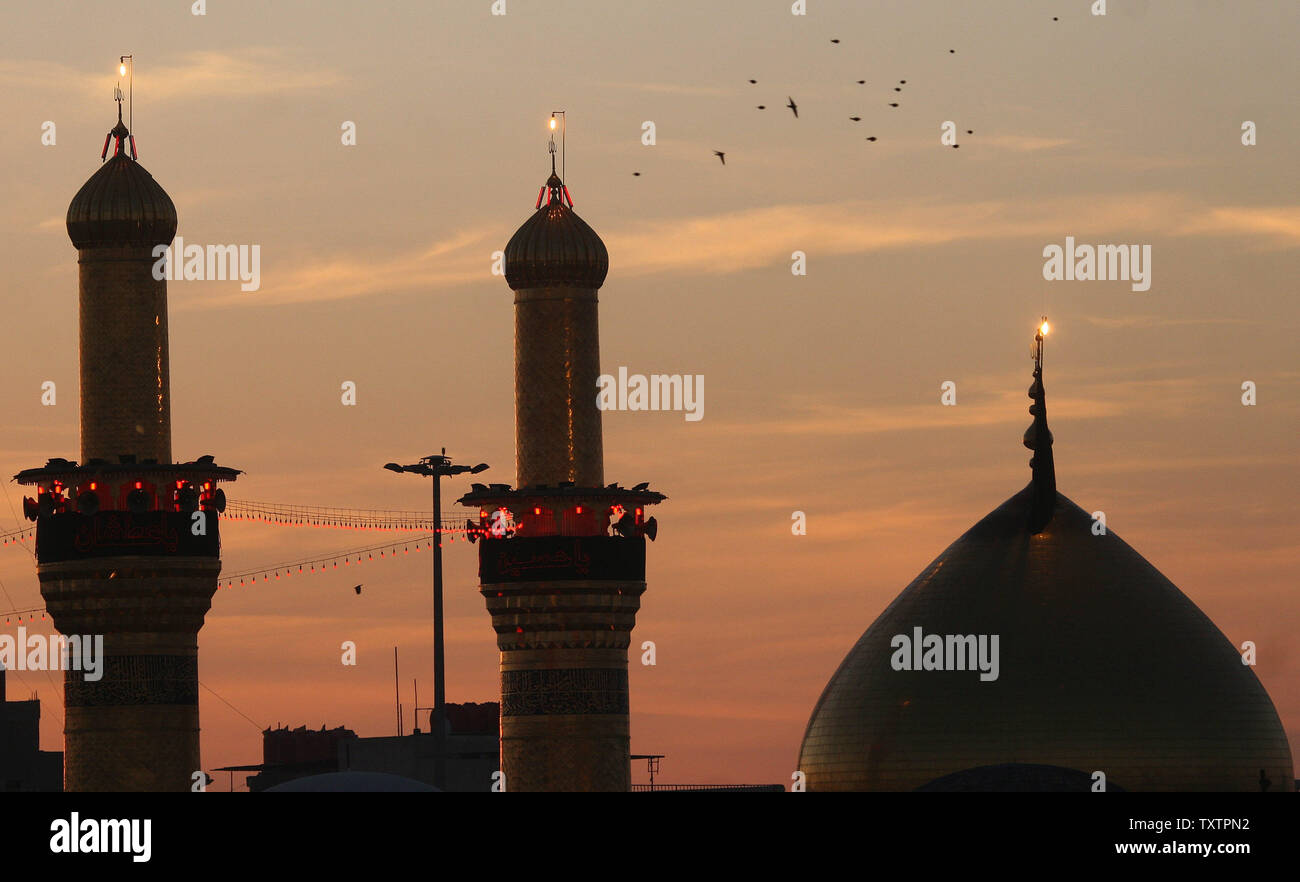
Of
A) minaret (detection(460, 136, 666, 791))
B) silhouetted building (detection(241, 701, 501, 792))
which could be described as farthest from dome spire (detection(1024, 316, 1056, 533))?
silhouetted building (detection(241, 701, 501, 792))

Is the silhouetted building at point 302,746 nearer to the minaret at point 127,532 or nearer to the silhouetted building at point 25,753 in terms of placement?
the silhouetted building at point 25,753

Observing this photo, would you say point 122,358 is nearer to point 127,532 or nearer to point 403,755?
point 127,532

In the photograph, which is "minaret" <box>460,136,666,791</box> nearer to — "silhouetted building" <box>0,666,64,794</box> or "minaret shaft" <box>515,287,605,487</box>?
"minaret shaft" <box>515,287,605,487</box>

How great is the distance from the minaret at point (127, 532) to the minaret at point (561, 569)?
863cm

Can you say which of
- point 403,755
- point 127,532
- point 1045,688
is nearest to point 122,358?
point 127,532

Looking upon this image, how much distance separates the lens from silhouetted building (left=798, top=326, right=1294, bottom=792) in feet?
293

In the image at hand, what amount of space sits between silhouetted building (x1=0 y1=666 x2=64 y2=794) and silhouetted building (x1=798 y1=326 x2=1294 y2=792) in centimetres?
3818

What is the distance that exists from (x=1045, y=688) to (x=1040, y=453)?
12863 mm
